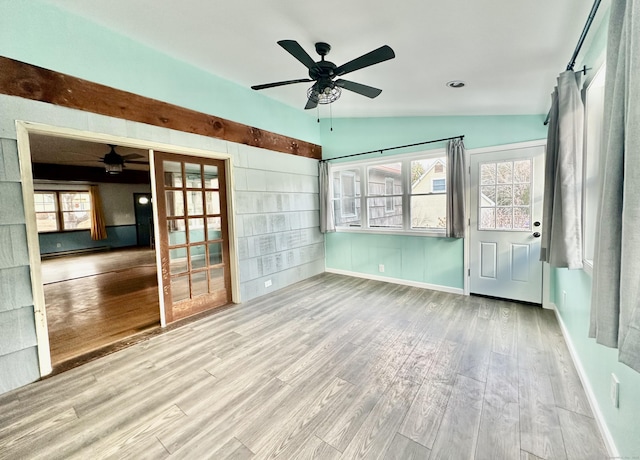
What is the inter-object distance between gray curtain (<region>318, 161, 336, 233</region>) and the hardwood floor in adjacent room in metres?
3.01

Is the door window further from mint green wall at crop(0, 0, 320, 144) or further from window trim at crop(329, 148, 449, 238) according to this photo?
mint green wall at crop(0, 0, 320, 144)

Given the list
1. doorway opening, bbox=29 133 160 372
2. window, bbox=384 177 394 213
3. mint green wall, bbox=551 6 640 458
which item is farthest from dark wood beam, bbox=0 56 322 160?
mint green wall, bbox=551 6 640 458

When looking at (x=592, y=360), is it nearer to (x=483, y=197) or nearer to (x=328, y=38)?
(x=483, y=197)

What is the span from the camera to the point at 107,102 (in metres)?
2.56

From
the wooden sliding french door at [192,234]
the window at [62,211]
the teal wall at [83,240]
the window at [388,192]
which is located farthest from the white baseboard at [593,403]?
the window at [62,211]

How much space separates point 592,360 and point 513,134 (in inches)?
110

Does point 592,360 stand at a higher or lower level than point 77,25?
lower

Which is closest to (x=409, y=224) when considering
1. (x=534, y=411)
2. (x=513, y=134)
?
(x=513, y=134)

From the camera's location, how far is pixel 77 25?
7.73ft

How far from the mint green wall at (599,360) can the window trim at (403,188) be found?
1.82 m

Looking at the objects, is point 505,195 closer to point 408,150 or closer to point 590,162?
point 408,150

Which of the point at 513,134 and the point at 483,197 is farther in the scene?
the point at 483,197

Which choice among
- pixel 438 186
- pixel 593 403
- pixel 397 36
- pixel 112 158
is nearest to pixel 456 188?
pixel 438 186

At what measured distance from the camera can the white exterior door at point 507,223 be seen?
3395mm
